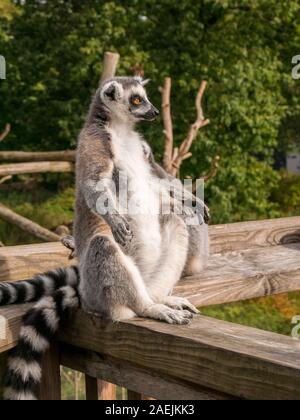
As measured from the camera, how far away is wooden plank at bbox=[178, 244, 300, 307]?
8.31ft

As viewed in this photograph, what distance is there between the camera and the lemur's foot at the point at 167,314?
6.76ft

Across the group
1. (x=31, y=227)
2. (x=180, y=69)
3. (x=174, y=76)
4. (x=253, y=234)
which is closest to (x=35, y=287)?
(x=253, y=234)

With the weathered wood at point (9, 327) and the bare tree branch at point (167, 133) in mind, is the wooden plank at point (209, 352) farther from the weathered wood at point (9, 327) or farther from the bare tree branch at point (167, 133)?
the bare tree branch at point (167, 133)

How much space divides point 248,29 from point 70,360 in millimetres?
12106

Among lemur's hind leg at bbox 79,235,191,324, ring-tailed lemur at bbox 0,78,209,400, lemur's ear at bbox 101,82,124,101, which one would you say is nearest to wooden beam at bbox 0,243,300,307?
ring-tailed lemur at bbox 0,78,209,400

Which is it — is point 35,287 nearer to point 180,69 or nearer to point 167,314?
point 167,314

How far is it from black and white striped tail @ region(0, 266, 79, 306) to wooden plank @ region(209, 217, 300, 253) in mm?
991

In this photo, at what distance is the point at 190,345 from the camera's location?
1834mm

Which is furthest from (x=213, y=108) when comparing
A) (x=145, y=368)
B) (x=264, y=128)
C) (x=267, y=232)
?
(x=145, y=368)

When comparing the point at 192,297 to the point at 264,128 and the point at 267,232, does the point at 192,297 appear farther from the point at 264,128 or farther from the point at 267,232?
the point at 264,128

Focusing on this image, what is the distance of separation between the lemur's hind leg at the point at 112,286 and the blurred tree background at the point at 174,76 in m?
8.81

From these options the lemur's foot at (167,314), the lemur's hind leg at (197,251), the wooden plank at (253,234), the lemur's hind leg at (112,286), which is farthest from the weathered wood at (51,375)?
the wooden plank at (253,234)

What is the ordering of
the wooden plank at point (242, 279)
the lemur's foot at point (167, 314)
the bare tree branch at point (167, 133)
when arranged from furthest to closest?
the bare tree branch at point (167, 133) → the wooden plank at point (242, 279) → the lemur's foot at point (167, 314)

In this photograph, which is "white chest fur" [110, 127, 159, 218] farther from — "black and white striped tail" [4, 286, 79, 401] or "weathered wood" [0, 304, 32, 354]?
"weathered wood" [0, 304, 32, 354]
